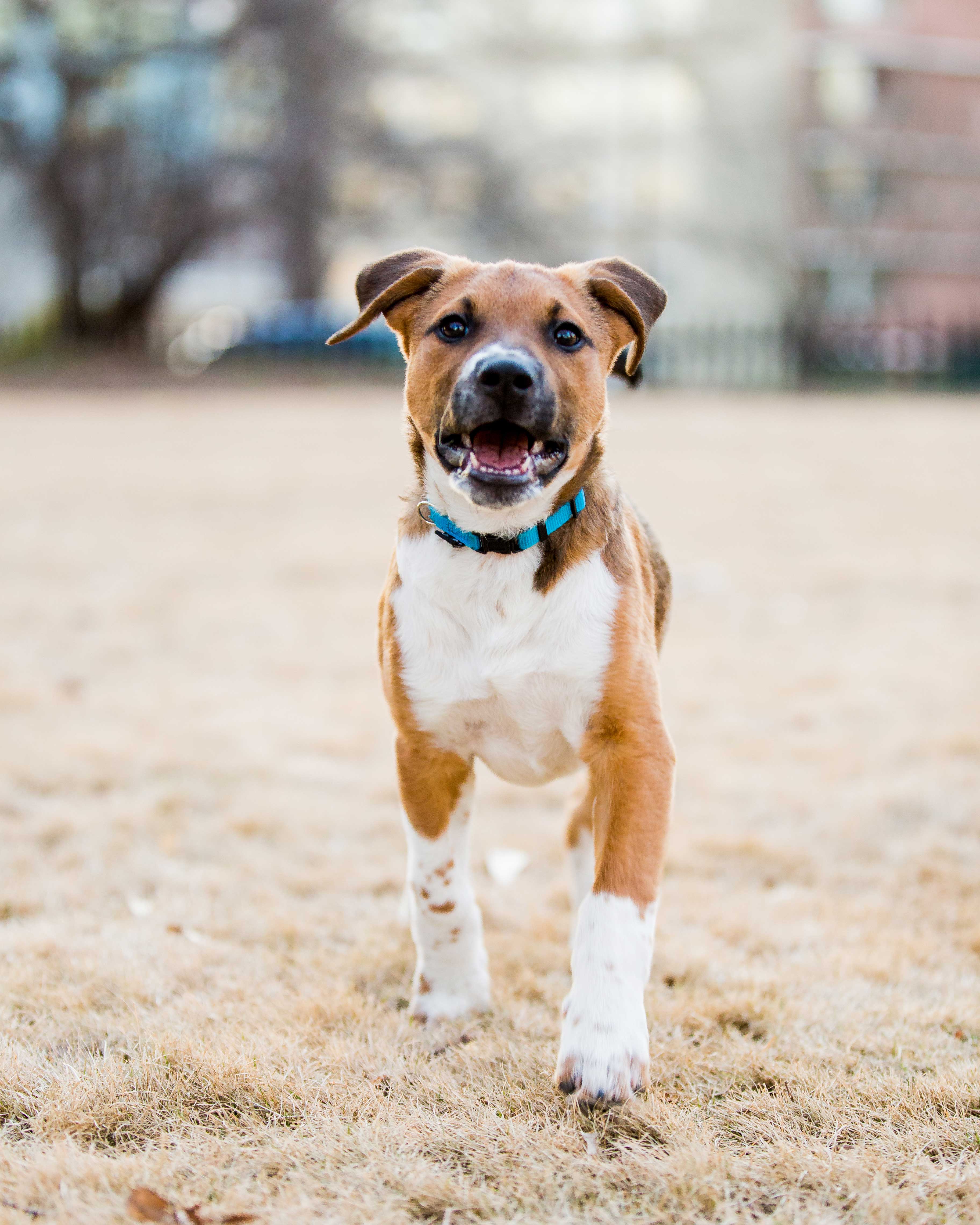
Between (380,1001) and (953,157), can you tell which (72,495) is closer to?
(380,1001)

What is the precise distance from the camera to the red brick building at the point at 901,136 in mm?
41562

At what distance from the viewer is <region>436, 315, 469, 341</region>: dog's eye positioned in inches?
126

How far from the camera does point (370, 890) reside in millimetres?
4039

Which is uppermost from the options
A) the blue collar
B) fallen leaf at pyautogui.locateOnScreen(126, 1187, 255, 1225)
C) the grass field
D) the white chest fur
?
the blue collar

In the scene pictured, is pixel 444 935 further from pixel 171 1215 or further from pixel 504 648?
pixel 171 1215

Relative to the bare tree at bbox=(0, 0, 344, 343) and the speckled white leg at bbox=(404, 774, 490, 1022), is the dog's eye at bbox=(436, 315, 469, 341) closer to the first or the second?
the speckled white leg at bbox=(404, 774, 490, 1022)

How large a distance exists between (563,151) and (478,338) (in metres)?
36.2

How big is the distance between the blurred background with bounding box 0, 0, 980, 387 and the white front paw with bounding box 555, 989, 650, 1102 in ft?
85.4

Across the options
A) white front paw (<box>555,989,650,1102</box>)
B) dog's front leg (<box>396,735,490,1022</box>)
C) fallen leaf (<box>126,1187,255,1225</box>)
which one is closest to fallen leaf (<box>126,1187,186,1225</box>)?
fallen leaf (<box>126,1187,255,1225</box>)

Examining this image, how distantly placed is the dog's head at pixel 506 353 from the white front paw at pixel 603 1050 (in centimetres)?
116

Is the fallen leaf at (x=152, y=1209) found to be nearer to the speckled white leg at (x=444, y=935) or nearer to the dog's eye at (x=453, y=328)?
the speckled white leg at (x=444, y=935)

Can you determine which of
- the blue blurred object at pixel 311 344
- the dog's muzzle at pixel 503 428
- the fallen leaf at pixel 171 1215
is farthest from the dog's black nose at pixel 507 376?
the blue blurred object at pixel 311 344

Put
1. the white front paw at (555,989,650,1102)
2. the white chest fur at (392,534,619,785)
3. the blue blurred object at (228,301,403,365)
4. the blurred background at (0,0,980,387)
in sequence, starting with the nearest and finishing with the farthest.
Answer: the white front paw at (555,989,650,1102)
the white chest fur at (392,534,619,785)
the blurred background at (0,0,980,387)
the blue blurred object at (228,301,403,365)

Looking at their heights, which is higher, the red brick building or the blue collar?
the red brick building
